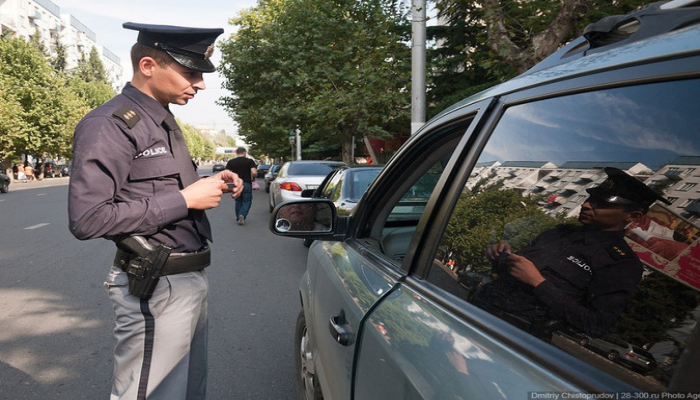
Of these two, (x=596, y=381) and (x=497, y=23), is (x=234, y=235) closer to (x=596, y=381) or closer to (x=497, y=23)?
(x=497, y=23)

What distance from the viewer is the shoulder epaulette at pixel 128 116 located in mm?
1802

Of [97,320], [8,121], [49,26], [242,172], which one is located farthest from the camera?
[49,26]

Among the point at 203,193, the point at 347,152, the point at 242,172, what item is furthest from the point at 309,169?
the point at 347,152

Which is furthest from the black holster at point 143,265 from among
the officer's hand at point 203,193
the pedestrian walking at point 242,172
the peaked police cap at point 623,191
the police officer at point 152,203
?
the pedestrian walking at point 242,172

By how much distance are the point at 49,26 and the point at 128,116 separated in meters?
84.0

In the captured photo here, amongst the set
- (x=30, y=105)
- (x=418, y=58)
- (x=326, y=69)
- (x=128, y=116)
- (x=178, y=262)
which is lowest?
(x=178, y=262)

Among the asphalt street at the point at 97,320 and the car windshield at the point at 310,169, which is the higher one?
the car windshield at the point at 310,169

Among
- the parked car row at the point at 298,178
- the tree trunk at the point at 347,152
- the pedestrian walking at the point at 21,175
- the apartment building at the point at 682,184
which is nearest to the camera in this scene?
the apartment building at the point at 682,184

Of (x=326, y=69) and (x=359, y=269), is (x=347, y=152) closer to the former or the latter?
(x=326, y=69)

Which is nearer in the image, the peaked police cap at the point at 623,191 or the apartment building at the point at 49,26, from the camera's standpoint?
the peaked police cap at the point at 623,191

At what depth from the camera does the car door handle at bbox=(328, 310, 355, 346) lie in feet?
5.51

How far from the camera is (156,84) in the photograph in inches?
78.5

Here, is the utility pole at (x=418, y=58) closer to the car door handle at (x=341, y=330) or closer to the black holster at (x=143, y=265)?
the car door handle at (x=341, y=330)

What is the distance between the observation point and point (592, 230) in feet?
3.55
